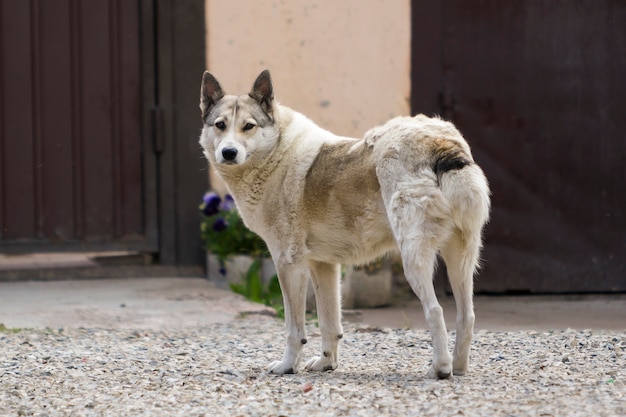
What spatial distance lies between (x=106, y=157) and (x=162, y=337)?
2528mm

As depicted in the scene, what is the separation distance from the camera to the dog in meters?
4.62

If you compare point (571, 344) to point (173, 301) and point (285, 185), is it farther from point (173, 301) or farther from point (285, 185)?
point (173, 301)

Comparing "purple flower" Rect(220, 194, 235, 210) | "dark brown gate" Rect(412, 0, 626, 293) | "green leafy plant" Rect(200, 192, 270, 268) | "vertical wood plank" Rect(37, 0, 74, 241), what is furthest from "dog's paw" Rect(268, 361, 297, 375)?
"vertical wood plank" Rect(37, 0, 74, 241)

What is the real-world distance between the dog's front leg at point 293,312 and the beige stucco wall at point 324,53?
139 inches

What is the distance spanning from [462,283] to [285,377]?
95 centimetres

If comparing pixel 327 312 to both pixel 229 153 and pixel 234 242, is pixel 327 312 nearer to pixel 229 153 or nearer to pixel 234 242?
pixel 229 153

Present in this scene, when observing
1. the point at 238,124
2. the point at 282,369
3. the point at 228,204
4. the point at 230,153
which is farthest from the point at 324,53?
the point at 282,369

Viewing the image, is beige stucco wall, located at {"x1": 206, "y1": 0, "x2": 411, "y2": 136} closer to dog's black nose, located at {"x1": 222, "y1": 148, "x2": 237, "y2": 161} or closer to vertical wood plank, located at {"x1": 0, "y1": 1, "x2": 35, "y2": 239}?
vertical wood plank, located at {"x1": 0, "y1": 1, "x2": 35, "y2": 239}

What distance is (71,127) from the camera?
8484 mm

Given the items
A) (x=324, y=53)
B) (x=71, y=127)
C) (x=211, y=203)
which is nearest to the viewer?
(x=211, y=203)

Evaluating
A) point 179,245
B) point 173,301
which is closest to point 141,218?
point 179,245

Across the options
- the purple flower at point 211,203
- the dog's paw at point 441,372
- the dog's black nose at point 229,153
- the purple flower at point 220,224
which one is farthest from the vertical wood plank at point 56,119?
the dog's paw at point 441,372

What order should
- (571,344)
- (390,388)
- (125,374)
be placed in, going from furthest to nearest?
(571,344), (125,374), (390,388)

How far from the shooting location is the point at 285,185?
527 centimetres
